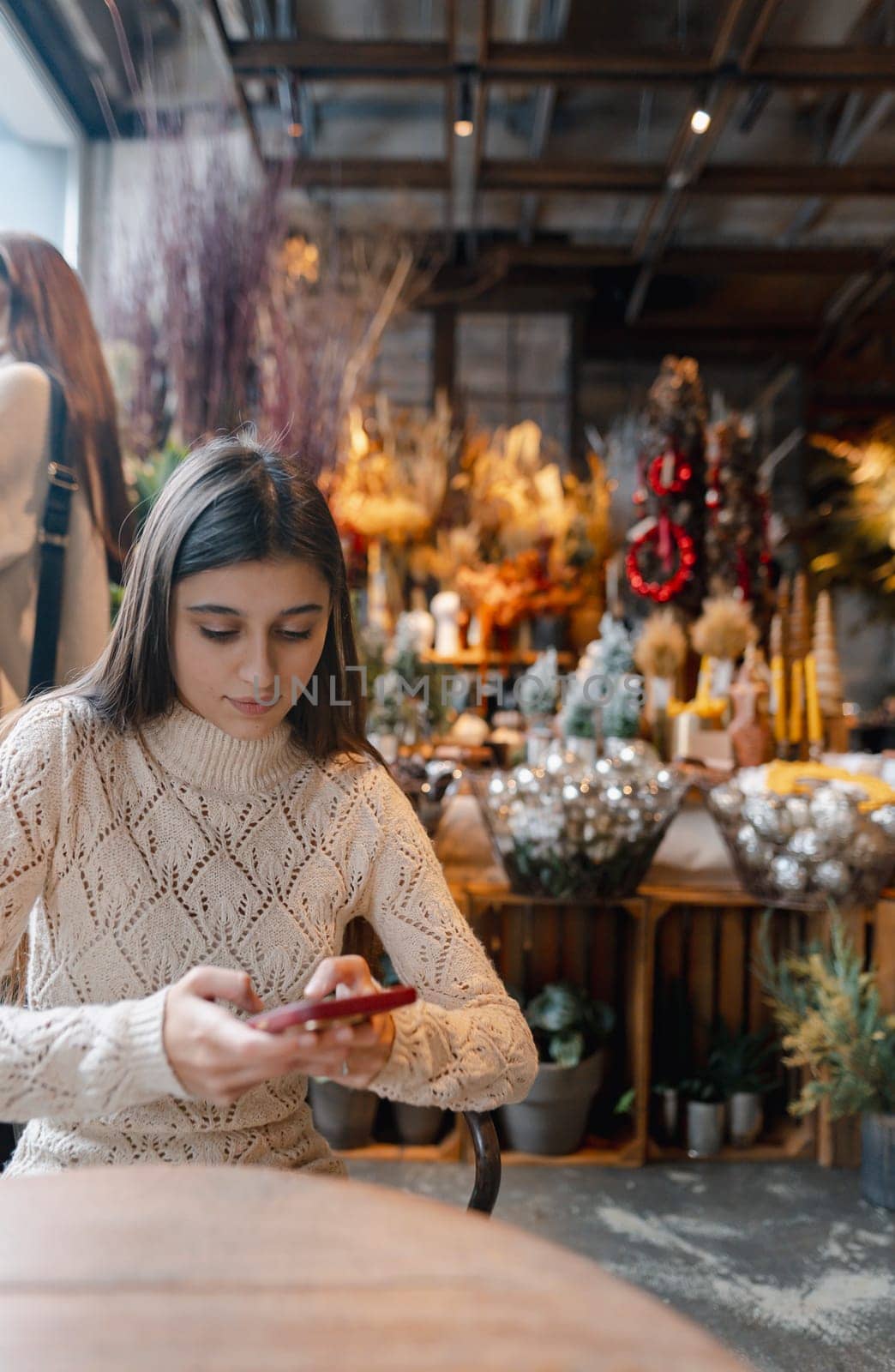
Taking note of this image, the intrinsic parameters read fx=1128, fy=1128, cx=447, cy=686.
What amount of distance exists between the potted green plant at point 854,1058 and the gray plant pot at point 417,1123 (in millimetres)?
841

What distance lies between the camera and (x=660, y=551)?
4035 millimetres

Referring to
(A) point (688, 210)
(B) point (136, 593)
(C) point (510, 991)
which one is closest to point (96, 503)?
(B) point (136, 593)

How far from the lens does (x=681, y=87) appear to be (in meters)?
4.34

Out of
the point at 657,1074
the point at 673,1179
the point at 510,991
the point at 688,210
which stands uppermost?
the point at 688,210

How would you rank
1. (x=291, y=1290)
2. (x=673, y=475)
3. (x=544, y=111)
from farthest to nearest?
1. (x=544, y=111)
2. (x=673, y=475)
3. (x=291, y=1290)

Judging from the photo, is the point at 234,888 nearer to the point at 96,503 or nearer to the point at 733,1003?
the point at 96,503

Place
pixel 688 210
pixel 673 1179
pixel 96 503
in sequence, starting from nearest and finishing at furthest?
pixel 96 503 → pixel 673 1179 → pixel 688 210

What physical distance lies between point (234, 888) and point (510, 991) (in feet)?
5.26

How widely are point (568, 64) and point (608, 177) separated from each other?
1.06 m

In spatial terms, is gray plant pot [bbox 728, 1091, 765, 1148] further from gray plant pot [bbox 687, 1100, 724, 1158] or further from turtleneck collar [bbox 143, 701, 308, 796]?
turtleneck collar [bbox 143, 701, 308, 796]

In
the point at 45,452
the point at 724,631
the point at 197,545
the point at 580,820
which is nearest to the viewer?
the point at 197,545

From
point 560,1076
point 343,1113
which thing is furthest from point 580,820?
point 343,1113

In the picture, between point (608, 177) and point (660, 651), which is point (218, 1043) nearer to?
point (660, 651)

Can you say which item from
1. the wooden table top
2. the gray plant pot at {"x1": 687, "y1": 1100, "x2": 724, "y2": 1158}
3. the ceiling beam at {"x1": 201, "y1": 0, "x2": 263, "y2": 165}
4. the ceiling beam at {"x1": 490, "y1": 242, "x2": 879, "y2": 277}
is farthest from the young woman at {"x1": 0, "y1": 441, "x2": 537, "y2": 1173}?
the ceiling beam at {"x1": 490, "y1": 242, "x2": 879, "y2": 277}
